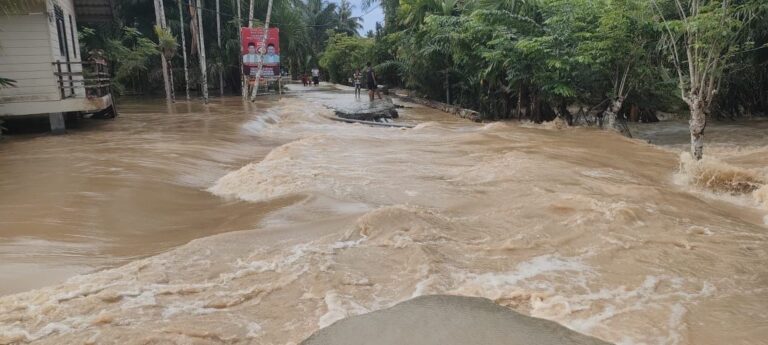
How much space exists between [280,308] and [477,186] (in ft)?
13.9

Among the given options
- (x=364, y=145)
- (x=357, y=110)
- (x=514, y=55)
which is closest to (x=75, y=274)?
(x=364, y=145)

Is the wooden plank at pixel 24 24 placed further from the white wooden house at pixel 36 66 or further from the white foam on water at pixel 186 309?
the white foam on water at pixel 186 309

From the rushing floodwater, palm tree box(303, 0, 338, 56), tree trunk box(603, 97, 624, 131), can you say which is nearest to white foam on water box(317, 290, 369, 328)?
the rushing floodwater

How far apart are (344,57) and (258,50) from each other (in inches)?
782

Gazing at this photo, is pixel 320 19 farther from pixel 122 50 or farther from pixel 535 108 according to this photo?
pixel 535 108

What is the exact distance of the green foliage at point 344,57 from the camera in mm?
36594

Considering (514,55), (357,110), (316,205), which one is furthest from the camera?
(357,110)

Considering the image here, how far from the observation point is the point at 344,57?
4141cm

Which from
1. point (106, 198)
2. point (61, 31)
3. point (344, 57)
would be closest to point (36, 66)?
point (61, 31)

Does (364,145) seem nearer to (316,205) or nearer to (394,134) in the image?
(394,134)

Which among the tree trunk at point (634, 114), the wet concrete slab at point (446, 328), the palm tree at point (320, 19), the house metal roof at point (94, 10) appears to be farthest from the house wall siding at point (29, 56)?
the palm tree at point (320, 19)

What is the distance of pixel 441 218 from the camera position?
5.84m

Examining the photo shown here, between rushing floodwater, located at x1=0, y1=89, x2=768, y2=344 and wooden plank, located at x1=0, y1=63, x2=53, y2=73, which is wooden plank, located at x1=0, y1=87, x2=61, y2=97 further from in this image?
rushing floodwater, located at x1=0, y1=89, x2=768, y2=344

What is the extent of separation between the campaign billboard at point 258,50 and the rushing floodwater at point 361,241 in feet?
41.0
